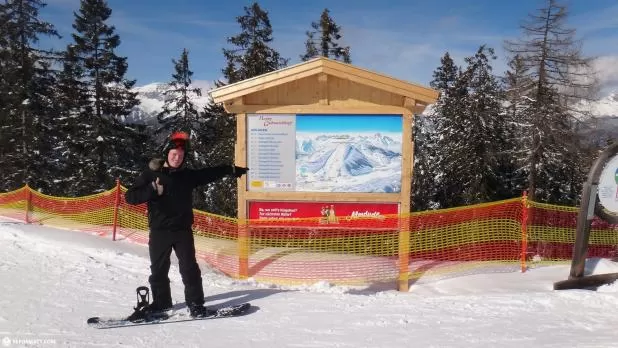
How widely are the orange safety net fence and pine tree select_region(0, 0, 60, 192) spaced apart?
1895 cm

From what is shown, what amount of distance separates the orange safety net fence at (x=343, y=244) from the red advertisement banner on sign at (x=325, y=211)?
0.04 meters

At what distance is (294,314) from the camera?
5.19 m

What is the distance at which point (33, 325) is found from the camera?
4504mm

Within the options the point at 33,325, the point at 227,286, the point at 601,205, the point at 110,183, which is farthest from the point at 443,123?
the point at 33,325

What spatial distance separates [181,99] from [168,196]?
31.3 metres

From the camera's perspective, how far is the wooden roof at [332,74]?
787cm

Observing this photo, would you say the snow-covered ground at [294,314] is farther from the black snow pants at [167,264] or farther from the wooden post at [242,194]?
the wooden post at [242,194]

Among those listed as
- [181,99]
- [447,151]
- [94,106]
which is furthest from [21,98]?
[447,151]

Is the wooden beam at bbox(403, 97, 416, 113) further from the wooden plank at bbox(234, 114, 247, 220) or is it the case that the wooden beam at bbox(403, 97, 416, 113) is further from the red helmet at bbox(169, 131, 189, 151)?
the red helmet at bbox(169, 131, 189, 151)

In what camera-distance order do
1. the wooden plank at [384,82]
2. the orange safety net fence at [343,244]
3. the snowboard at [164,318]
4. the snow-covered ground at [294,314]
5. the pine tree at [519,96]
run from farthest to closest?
1. the pine tree at [519,96]
2. the orange safety net fence at [343,244]
3. the wooden plank at [384,82]
4. the snowboard at [164,318]
5. the snow-covered ground at [294,314]

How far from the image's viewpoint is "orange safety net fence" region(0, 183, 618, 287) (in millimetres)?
8156

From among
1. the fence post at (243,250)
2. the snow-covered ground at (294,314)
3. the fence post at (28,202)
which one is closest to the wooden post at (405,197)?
the snow-covered ground at (294,314)

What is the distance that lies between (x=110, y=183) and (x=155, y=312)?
27.2 m

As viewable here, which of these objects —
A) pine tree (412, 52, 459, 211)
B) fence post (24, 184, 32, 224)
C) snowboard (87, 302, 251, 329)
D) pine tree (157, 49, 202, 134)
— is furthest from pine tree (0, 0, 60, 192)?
snowboard (87, 302, 251, 329)
